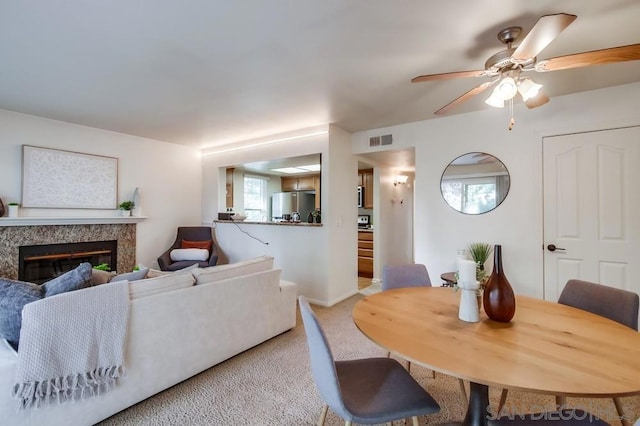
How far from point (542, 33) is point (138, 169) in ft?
16.4

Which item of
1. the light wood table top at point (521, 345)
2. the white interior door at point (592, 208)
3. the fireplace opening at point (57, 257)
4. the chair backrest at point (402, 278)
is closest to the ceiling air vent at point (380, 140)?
the white interior door at point (592, 208)

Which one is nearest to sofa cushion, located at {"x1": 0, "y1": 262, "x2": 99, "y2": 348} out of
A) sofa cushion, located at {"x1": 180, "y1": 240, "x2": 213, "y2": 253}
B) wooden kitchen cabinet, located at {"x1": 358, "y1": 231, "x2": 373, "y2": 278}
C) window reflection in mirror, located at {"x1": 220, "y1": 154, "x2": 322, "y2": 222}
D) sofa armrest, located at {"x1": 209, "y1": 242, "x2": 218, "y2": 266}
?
sofa armrest, located at {"x1": 209, "y1": 242, "x2": 218, "y2": 266}

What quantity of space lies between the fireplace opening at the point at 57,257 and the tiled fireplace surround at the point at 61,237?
6 centimetres

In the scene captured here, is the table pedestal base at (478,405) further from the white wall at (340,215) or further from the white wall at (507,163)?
the white wall at (340,215)

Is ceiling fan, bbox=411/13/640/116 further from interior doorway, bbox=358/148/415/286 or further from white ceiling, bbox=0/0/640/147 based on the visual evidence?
interior doorway, bbox=358/148/415/286

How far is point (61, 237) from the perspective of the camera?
12.4ft

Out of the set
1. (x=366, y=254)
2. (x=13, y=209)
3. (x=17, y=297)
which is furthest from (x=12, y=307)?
(x=366, y=254)

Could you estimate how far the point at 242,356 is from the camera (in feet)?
8.12

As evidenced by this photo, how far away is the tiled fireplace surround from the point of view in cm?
339

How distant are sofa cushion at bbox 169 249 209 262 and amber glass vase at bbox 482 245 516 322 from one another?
159 inches

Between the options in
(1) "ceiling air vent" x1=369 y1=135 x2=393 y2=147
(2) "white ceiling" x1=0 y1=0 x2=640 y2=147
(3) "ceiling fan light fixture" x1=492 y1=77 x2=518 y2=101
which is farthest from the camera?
(1) "ceiling air vent" x1=369 y1=135 x2=393 y2=147

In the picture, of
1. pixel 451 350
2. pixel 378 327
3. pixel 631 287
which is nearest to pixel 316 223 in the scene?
pixel 378 327

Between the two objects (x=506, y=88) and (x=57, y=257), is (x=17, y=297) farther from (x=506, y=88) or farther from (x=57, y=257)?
(x=506, y=88)

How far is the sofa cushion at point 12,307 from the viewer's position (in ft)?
5.00
